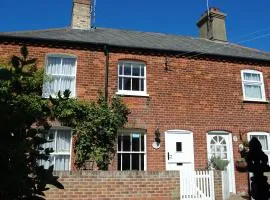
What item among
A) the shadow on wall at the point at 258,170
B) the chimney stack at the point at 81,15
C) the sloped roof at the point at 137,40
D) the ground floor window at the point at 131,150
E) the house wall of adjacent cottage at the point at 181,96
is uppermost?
the chimney stack at the point at 81,15

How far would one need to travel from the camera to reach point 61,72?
14.3m

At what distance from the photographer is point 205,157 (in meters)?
14.8

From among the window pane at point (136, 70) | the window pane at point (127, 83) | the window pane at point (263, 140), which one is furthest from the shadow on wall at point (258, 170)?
the window pane at point (263, 140)

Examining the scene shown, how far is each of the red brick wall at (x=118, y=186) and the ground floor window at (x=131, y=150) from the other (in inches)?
153

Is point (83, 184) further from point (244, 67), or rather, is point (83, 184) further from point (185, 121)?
point (244, 67)

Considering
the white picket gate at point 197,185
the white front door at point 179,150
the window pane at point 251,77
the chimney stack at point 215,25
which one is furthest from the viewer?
the chimney stack at point 215,25

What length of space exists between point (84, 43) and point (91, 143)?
4485mm

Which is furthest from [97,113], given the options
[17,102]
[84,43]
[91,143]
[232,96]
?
[17,102]

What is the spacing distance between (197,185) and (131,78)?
5759 millimetres

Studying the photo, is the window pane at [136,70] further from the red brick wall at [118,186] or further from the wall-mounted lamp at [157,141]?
the red brick wall at [118,186]

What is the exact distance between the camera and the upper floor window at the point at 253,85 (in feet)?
54.8

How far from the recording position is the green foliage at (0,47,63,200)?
7.42ft

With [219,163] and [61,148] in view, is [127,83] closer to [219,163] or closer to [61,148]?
[61,148]

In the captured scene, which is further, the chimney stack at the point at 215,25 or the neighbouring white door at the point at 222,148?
the chimney stack at the point at 215,25
